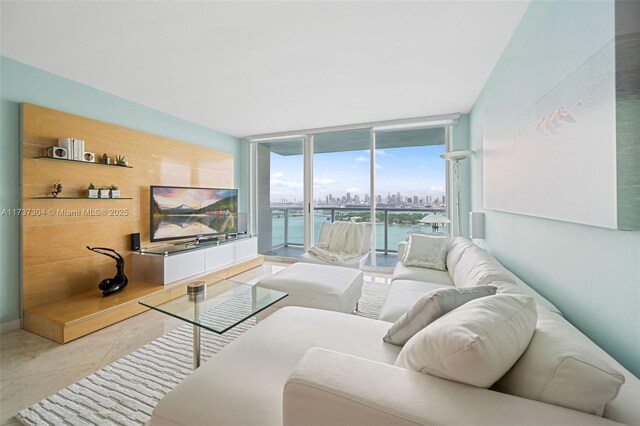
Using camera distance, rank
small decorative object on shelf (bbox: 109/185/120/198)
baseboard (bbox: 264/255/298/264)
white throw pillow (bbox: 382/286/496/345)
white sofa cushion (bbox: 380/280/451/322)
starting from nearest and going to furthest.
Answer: white throw pillow (bbox: 382/286/496/345)
white sofa cushion (bbox: 380/280/451/322)
small decorative object on shelf (bbox: 109/185/120/198)
baseboard (bbox: 264/255/298/264)

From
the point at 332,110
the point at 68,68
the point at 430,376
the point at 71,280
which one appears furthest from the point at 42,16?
the point at 430,376

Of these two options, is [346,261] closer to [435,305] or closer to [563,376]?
[435,305]

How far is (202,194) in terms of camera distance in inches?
171

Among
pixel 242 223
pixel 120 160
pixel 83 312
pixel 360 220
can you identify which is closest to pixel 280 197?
pixel 242 223

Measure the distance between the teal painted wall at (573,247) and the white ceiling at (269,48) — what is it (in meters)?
0.45

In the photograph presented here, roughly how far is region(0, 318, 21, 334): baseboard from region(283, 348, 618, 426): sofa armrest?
10.3 feet

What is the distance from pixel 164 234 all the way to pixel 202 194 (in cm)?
89

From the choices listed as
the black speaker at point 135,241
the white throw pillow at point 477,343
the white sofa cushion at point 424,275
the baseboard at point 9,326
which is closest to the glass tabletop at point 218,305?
the white throw pillow at point 477,343

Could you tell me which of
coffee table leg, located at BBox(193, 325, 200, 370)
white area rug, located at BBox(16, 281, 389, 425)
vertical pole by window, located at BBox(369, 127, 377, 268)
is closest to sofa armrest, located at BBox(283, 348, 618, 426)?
coffee table leg, located at BBox(193, 325, 200, 370)

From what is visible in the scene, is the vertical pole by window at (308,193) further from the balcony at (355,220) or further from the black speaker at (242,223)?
the black speaker at (242,223)

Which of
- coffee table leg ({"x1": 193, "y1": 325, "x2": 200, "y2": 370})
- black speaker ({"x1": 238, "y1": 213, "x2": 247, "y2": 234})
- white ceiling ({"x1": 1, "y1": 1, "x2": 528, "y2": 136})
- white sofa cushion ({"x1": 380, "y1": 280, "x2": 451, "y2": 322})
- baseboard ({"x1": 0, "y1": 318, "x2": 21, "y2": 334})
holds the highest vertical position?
white ceiling ({"x1": 1, "y1": 1, "x2": 528, "y2": 136})

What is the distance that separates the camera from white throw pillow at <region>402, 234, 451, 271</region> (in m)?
2.76

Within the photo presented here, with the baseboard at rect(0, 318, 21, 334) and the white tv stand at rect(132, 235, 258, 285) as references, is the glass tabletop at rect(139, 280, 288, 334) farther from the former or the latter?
the baseboard at rect(0, 318, 21, 334)

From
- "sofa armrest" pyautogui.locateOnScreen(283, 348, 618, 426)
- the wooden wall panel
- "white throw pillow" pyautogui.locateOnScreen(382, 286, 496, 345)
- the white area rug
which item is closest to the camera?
"sofa armrest" pyautogui.locateOnScreen(283, 348, 618, 426)
